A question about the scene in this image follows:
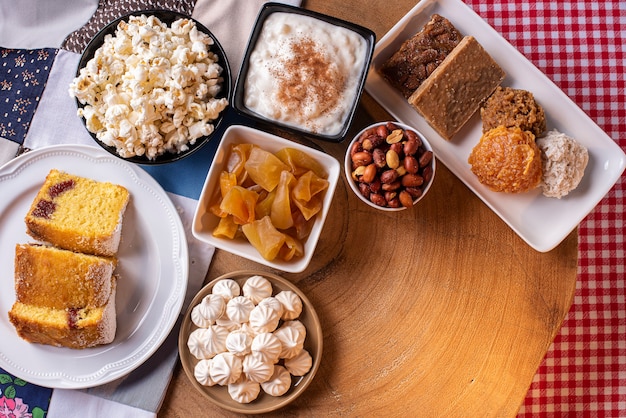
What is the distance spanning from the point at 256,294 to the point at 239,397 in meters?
0.41

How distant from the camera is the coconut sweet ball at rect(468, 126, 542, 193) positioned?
216 centimetres

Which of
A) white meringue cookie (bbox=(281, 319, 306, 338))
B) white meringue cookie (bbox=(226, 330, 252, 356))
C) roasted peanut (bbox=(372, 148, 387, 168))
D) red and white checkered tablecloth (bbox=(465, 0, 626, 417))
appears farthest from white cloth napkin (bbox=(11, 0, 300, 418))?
red and white checkered tablecloth (bbox=(465, 0, 626, 417))

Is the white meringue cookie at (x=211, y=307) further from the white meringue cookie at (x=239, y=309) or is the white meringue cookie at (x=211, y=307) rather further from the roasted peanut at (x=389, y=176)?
the roasted peanut at (x=389, y=176)

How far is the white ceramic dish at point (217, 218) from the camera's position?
2.21m

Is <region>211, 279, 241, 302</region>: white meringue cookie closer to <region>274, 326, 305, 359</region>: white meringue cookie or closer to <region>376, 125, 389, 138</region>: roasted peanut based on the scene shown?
<region>274, 326, 305, 359</region>: white meringue cookie

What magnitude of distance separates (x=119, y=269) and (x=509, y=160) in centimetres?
165

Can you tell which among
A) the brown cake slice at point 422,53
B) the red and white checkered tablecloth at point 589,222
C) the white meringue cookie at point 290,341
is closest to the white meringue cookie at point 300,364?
the white meringue cookie at point 290,341

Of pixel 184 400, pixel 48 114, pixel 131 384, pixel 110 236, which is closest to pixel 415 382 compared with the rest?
pixel 184 400

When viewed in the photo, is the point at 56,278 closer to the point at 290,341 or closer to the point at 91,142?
the point at 91,142

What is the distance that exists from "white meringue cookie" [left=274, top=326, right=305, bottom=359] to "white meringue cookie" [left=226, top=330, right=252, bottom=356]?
117mm

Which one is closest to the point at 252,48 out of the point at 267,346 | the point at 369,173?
the point at 369,173

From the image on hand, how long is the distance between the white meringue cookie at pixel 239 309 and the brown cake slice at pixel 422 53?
1090 mm

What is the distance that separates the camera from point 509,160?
2.17 meters

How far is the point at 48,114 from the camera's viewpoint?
2.55 meters
